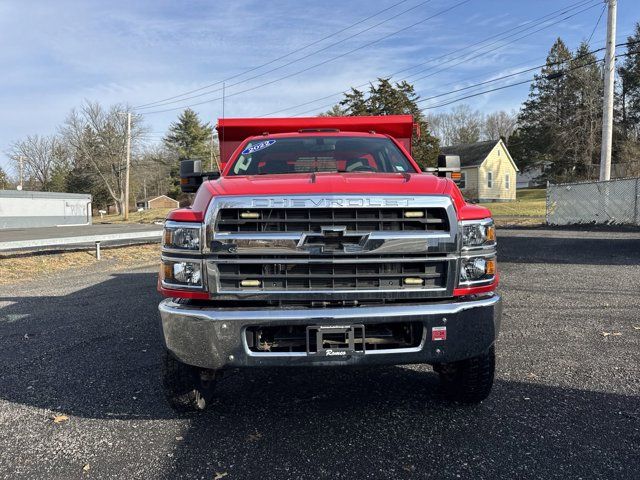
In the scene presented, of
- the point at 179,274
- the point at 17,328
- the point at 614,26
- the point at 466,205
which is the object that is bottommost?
the point at 17,328

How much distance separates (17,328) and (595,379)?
19.5 feet

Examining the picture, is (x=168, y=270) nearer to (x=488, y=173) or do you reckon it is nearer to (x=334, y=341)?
(x=334, y=341)

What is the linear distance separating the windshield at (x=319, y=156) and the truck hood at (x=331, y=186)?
0.98m

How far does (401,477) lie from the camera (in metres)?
2.49

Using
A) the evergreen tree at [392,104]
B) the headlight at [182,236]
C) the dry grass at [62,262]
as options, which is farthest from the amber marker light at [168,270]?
the evergreen tree at [392,104]

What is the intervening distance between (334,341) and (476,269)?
0.93 meters

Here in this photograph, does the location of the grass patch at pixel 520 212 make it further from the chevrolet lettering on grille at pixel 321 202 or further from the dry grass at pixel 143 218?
the dry grass at pixel 143 218

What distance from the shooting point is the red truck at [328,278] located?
267 centimetres

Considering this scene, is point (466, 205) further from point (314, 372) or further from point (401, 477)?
point (314, 372)

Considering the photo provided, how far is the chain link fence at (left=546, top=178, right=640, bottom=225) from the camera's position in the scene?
17003mm

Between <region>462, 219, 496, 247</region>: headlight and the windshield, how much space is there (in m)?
1.37

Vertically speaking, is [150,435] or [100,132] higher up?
[100,132]

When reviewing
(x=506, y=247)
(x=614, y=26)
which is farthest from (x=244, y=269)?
(x=614, y=26)

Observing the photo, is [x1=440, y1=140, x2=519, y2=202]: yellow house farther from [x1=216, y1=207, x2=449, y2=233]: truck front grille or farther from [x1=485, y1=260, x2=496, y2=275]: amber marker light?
[x1=216, y1=207, x2=449, y2=233]: truck front grille
